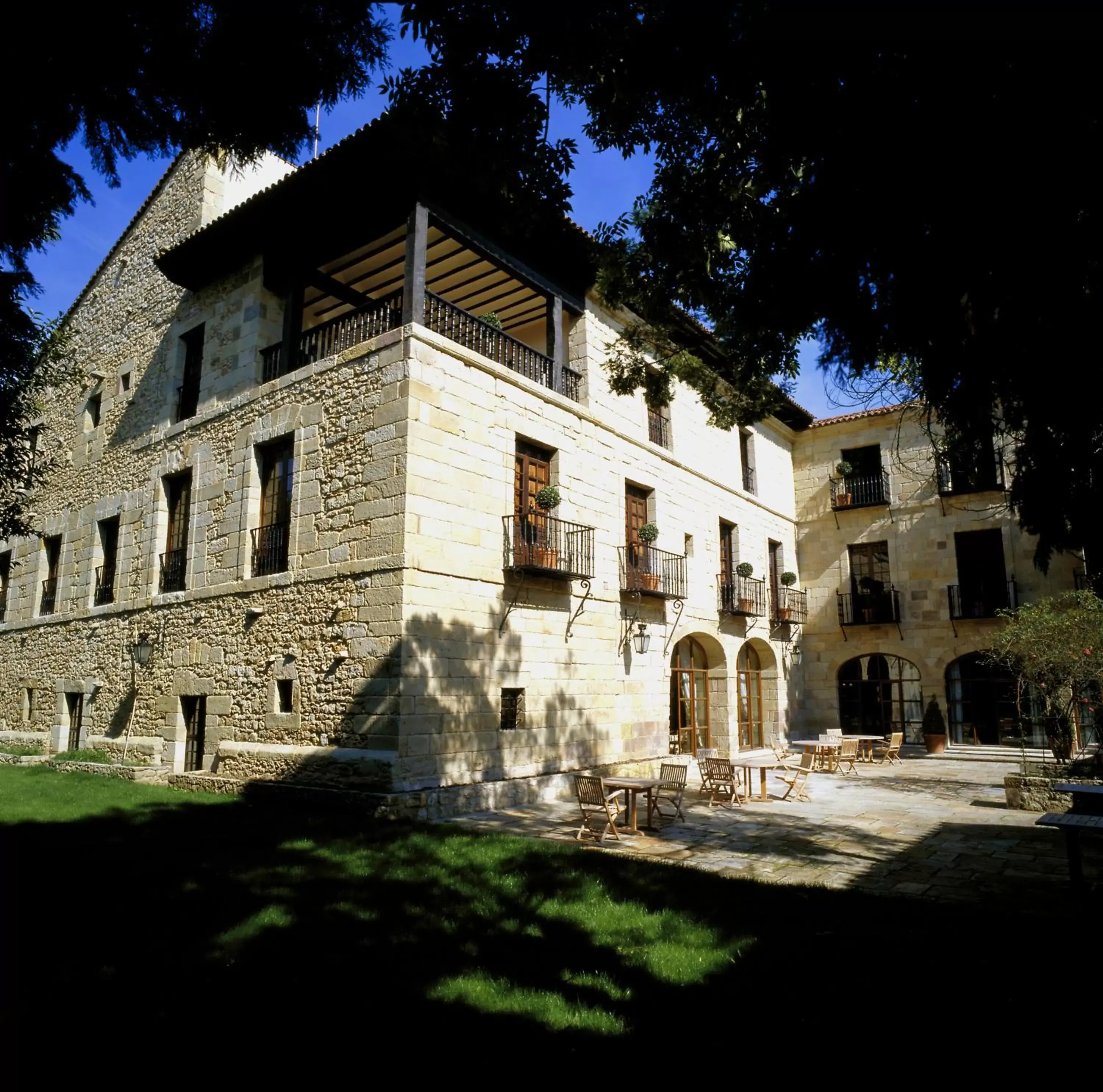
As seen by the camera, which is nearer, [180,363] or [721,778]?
[721,778]

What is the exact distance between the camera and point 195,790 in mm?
9773

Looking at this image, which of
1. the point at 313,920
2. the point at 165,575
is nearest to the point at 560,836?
the point at 313,920

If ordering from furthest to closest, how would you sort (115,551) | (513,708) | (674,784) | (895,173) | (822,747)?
(115,551) < (822,747) < (513,708) < (674,784) < (895,173)

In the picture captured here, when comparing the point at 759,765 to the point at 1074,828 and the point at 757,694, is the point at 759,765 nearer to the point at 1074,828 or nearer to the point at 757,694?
the point at 1074,828

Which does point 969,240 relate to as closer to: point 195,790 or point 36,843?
point 36,843

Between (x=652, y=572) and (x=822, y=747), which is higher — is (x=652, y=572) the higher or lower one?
the higher one

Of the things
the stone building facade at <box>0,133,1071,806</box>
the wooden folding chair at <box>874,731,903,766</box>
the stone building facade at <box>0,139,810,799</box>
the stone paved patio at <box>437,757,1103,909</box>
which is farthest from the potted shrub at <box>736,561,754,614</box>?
the stone paved patio at <box>437,757,1103,909</box>

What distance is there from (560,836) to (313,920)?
3.42 metres

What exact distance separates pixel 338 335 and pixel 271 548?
10.3ft

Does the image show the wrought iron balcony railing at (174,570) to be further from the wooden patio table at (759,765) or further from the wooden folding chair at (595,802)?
the wooden patio table at (759,765)

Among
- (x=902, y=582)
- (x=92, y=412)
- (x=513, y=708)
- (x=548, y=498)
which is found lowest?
(x=513, y=708)

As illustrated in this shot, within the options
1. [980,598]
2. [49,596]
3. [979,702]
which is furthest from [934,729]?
[49,596]

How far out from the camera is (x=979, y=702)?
1678 cm

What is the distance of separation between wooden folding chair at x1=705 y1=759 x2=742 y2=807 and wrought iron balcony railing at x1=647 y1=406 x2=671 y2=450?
21.1 feet
